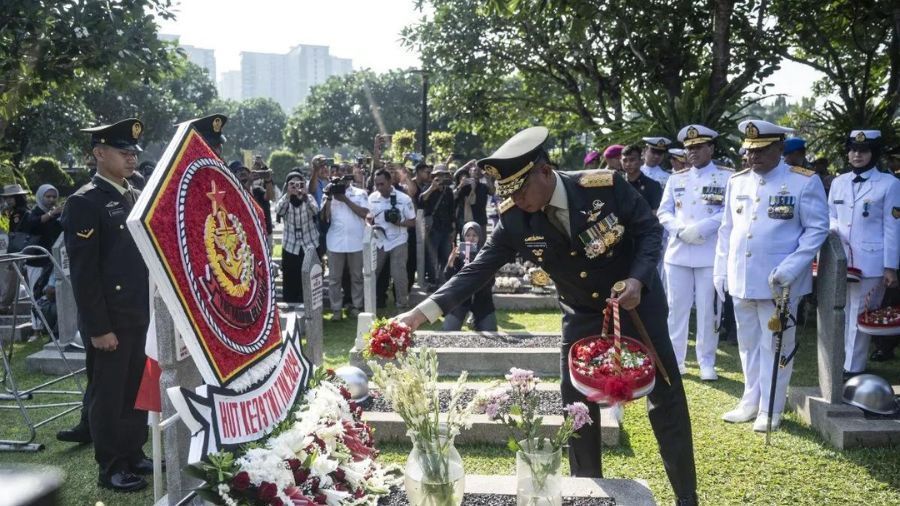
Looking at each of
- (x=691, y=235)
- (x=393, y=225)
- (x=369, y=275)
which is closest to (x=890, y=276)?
(x=691, y=235)

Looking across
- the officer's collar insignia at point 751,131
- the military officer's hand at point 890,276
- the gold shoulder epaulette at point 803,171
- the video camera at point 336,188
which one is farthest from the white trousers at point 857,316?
the video camera at point 336,188

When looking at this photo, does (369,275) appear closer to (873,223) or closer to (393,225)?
(393,225)

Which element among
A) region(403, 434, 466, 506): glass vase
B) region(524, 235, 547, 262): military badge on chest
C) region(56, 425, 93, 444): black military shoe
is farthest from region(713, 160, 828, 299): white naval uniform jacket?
region(56, 425, 93, 444): black military shoe

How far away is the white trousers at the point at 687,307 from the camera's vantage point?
301 inches

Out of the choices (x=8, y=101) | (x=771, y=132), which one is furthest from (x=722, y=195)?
(x=8, y=101)

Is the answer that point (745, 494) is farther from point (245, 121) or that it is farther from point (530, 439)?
point (245, 121)

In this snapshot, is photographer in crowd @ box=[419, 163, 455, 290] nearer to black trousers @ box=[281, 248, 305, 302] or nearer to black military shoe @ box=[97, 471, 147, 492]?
black trousers @ box=[281, 248, 305, 302]

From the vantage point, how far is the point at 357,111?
72812 mm

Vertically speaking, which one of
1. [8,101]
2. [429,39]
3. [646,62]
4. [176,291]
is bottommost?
[176,291]

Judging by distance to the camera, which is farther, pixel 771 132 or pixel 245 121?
pixel 245 121

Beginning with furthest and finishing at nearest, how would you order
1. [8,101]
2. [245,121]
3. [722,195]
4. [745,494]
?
[245,121]
[8,101]
[722,195]
[745,494]

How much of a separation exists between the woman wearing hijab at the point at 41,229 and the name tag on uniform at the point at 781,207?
353 inches

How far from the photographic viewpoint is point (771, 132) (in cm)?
594

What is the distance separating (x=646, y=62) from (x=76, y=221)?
11677 mm
